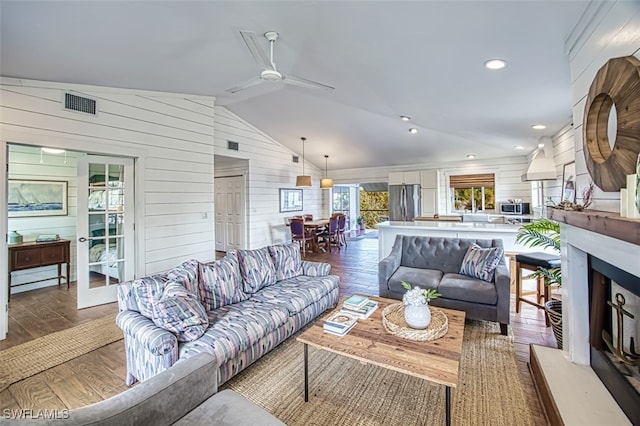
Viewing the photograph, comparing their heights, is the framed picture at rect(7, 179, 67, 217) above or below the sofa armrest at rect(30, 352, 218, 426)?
above

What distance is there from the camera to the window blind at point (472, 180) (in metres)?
7.37

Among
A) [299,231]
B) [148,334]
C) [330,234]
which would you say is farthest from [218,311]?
[330,234]

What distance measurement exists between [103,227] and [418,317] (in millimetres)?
4114

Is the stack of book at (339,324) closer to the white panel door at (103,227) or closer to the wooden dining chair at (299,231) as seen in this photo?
the white panel door at (103,227)

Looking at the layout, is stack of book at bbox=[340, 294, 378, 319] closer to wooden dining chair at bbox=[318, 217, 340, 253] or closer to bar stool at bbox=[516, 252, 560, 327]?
bar stool at bbox=[516, 252, 560, 327]

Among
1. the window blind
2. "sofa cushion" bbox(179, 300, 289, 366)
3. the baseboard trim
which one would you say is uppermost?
the window blind

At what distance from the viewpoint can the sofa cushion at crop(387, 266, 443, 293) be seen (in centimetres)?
322

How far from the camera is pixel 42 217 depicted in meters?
4.86

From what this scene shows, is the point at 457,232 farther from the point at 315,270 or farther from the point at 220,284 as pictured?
the point at 220,284

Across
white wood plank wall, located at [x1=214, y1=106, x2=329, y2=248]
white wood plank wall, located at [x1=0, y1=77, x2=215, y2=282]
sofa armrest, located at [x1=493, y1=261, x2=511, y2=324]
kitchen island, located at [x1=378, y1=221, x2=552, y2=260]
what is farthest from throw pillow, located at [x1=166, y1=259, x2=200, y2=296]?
white wood plank wall, located at [x1=214, y1=106, x2=329, y2=248]

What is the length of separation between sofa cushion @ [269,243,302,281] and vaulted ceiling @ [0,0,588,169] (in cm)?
225

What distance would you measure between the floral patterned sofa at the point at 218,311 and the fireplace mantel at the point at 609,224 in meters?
2.19

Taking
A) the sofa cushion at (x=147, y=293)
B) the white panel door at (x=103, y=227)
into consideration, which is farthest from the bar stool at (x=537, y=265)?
the white panel door at (x=103, y=227)

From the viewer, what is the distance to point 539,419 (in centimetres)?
182
